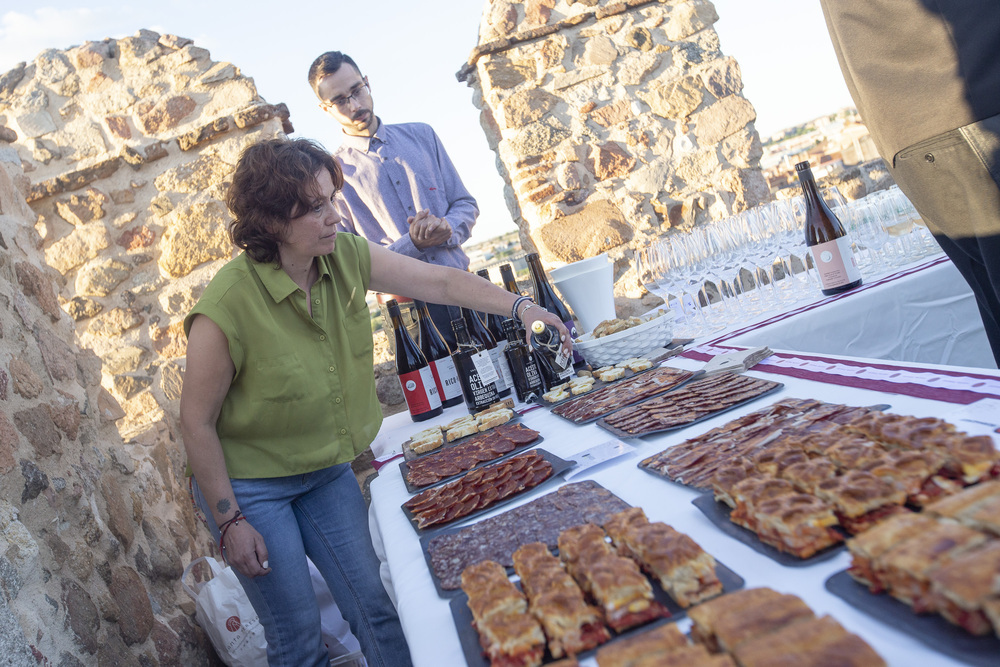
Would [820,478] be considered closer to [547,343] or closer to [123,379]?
[547,343]

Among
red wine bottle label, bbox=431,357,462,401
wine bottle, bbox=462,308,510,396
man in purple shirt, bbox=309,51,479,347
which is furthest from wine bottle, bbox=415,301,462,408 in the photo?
man in purple shirt, bbox=309,51,479,347

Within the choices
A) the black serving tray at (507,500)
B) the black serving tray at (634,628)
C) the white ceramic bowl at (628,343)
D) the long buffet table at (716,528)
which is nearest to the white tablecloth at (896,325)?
the white ceramic bowl at (628,343)

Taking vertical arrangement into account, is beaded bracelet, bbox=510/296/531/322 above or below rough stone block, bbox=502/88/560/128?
below

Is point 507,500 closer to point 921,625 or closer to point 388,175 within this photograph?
point 921,625

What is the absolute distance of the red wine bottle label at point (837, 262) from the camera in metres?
1.94

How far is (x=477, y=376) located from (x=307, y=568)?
2.32 feet

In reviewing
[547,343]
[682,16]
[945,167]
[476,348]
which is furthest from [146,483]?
[682,16]

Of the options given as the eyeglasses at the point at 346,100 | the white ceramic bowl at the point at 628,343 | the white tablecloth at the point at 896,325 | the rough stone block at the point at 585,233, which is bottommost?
the white tablecloth at the point at 896,325

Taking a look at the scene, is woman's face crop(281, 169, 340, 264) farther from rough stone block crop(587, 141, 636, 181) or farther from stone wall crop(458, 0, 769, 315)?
rough stone block crop(587, 141, 636, 181)

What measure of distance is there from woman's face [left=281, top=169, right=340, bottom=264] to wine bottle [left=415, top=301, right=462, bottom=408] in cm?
67

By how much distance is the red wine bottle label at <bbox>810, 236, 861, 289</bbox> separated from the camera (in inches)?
76.5

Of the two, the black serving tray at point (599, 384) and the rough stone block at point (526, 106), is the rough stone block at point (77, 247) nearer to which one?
the rough stone block at point (526, 106)

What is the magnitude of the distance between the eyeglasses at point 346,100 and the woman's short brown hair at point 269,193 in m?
1.07

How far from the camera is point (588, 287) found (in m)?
2.31
